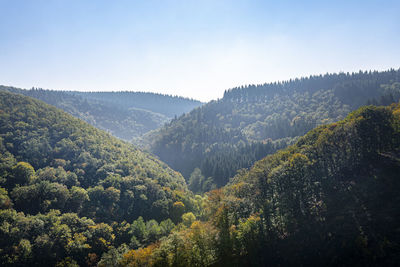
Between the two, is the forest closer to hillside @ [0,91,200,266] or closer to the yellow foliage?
the yellow foliage

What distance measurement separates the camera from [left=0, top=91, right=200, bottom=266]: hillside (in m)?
76.8

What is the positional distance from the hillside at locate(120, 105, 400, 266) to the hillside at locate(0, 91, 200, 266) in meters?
24.0

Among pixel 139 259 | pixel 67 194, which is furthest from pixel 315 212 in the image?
pixel 67 194

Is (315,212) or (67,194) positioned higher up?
(315,212)

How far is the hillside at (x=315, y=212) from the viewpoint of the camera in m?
56.6

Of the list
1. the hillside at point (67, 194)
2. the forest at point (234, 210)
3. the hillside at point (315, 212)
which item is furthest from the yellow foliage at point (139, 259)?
the hillside at point (67, 194)

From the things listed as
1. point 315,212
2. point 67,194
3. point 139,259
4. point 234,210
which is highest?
→ point 315,212

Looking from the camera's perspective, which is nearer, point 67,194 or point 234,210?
point 234,210

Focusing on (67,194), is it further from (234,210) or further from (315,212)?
(315,212)

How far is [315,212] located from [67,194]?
99.4 meters

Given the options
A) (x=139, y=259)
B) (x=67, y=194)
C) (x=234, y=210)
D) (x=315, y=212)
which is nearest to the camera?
(x=139, y=259)

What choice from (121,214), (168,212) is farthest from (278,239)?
(121,214)

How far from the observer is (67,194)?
98.0 meters

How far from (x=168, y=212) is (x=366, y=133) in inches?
3552
